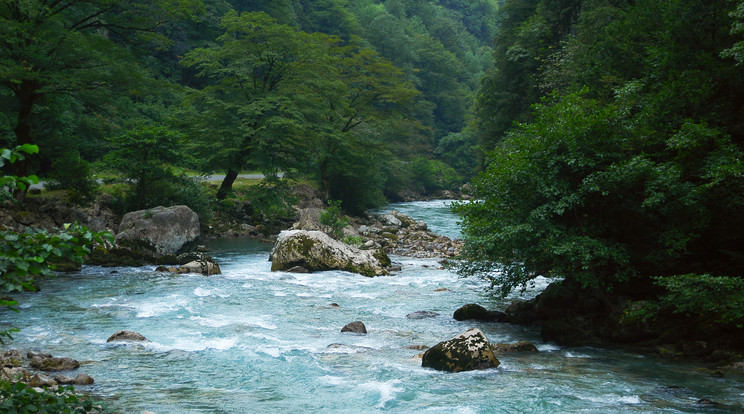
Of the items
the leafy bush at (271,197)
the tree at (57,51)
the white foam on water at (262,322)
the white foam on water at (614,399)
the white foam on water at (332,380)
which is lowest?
the white foam on water at (332,380)

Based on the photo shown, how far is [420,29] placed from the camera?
98.1 m

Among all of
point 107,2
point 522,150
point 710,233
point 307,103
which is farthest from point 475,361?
point 307,103

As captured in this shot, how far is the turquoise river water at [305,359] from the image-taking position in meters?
8.20

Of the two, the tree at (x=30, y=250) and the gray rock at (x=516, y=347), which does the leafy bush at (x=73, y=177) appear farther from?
the tree at (x=30, y=250)

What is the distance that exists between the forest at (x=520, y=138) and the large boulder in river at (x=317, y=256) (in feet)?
17.7

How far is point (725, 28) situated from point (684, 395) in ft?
24.1

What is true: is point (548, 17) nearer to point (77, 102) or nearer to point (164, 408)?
point (77, 102)

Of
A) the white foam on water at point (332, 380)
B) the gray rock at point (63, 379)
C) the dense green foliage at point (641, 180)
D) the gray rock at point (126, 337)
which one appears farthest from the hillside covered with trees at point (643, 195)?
the gray rock at point (63, 379)

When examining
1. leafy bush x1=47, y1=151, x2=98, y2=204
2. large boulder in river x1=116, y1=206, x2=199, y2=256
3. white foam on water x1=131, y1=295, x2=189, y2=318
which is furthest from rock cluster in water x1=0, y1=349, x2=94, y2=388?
leafy bush x1=47, y1=151, x2=98, y2=204

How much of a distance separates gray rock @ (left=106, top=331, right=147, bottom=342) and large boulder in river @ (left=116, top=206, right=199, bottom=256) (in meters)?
9.93

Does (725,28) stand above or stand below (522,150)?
above

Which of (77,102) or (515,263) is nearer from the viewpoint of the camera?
(515,263)

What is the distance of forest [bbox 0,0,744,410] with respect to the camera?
11141mm

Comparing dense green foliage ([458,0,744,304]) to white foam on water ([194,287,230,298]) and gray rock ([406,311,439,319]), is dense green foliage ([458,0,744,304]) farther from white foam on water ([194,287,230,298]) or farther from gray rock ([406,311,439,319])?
white foam on water ([194,287,230,298])
